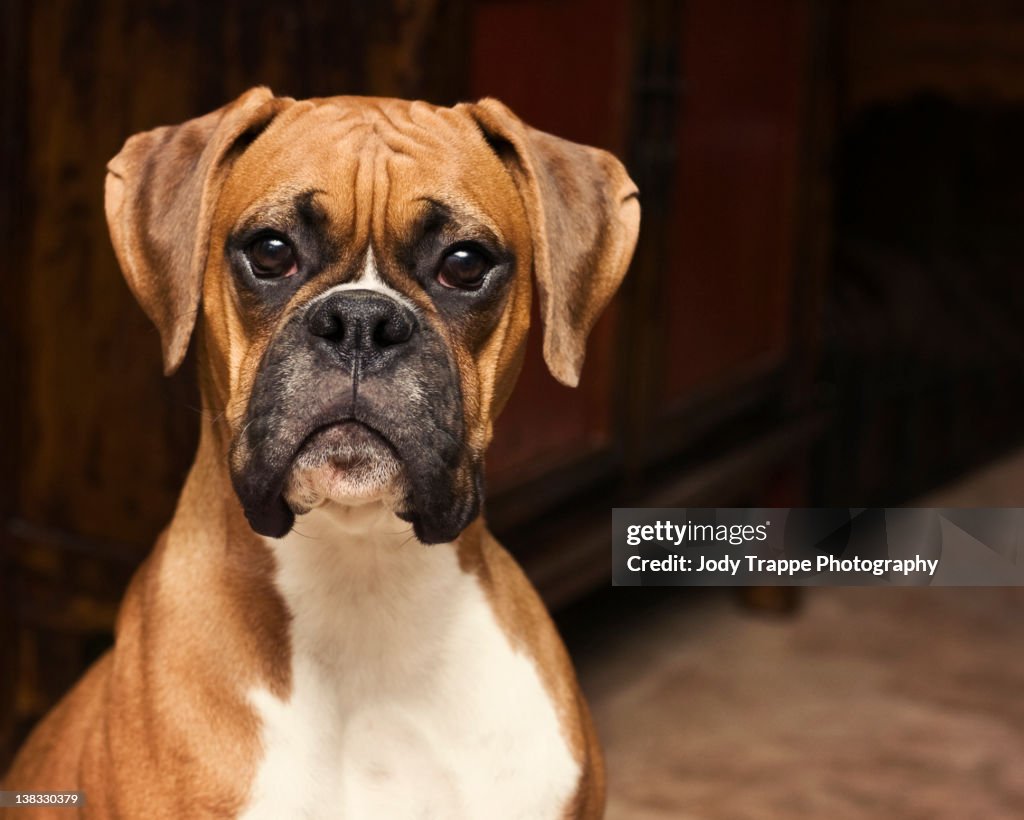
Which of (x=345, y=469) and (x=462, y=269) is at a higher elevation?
(x=462, y=269)

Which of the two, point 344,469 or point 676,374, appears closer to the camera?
point 344,469

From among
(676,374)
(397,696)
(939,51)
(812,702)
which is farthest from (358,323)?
(939,51)

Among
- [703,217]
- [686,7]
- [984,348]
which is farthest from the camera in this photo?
[984,348]

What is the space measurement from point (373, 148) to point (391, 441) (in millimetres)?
324

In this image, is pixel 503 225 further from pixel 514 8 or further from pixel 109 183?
pixel 514 8

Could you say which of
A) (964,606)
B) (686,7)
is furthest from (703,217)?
(964,606)

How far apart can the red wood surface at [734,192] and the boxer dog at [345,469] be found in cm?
176

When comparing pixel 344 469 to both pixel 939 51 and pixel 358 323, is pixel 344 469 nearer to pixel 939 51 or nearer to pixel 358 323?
pixel 358 323

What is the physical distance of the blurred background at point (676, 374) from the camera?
2.58 m

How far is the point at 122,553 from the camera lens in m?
2.78

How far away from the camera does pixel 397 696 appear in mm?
1716

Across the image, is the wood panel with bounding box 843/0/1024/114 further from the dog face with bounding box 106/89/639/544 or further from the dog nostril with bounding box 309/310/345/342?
the dog nostril with bounding box 309/310/345/342

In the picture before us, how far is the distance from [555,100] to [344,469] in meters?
1.56

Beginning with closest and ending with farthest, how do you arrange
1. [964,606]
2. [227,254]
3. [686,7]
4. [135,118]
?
[227,254] → [135,118] → [686,7] → [964,606]
